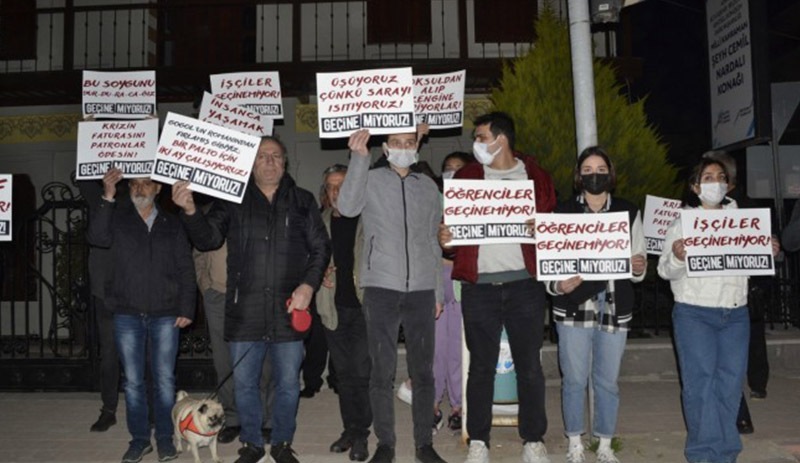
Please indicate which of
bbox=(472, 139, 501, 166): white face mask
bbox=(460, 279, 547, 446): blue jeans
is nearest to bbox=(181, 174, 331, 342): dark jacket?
bbox=(460, 279, 547, 446): blue jeans

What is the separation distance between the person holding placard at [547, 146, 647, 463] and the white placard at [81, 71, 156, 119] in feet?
14.2

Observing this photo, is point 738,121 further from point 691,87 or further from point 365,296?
point 691,87

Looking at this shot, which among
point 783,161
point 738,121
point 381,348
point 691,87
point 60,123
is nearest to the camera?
point 381,348

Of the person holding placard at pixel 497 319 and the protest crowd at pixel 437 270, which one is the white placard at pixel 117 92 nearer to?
the protest crowd at pixel 437 270

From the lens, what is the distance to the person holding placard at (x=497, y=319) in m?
5.18

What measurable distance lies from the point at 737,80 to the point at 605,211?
17.4 ft

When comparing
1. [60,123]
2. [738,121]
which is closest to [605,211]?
[738,121]

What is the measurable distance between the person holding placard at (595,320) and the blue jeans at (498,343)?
190mm

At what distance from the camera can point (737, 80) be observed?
938cm

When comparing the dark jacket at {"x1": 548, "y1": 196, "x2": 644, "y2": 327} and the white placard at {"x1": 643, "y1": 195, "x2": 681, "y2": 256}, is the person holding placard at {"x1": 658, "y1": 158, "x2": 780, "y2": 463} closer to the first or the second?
the dark jacket at {"x1": 548, "y1": 196, "x2": 644, "y2": 327}

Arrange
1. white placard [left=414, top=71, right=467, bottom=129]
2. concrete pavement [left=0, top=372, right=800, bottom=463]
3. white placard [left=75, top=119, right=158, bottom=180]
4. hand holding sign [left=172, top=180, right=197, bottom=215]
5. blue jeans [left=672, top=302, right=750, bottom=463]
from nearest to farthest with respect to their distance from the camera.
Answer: hand holding sign [left=172, top=180, right=197, bottom=215], blue jeans [left=672, top=302, right=750, bottom=463], concrete pavement [left=0, top=372, right=800, bottom=463], white placard [left=75, top=119, right=158, bottom=180], white placard [left=414, top=71, right=467, bottom=129]

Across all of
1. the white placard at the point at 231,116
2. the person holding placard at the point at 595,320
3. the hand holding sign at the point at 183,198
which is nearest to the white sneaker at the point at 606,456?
the person holding placard at the point at 595,320

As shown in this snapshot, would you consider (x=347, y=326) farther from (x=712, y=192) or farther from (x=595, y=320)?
(x=712, y=192)

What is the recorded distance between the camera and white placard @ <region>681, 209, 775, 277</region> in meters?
5.01
